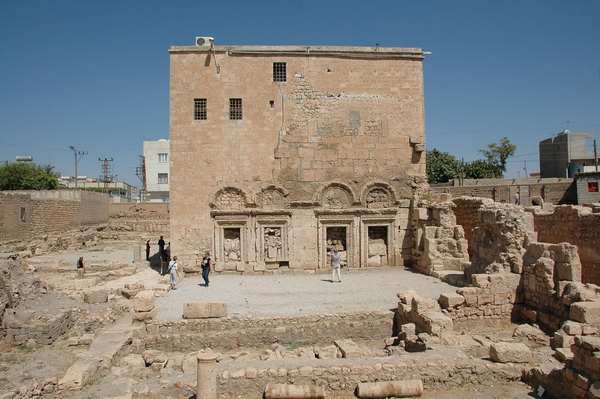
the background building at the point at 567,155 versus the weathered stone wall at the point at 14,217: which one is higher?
the background building at the point at 567,155

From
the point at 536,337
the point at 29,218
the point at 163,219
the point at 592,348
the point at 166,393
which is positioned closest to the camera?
the point at 592,348

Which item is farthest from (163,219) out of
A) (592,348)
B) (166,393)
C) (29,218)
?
(592,348)

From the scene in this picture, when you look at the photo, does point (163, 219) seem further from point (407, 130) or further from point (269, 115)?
point (407, 130)

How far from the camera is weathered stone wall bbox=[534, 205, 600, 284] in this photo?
13.8 metres

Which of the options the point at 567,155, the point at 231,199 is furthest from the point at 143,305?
the point at 567,155

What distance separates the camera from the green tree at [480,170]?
155 feet

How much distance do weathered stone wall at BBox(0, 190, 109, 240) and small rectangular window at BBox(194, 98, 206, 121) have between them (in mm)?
13014

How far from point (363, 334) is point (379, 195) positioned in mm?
8458

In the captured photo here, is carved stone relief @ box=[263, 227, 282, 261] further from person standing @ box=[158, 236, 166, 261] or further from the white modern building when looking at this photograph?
the white modern building

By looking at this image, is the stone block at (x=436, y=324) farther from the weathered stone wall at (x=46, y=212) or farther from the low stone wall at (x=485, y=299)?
the weathered stone wall at (x=46, y=212)

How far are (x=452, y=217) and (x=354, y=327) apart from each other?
8443mm

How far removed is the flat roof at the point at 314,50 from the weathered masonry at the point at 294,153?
42mm

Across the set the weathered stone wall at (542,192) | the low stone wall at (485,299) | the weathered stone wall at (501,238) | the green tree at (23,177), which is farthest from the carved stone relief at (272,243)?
the green tree at (23,177)

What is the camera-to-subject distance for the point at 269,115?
19000 millimetres
